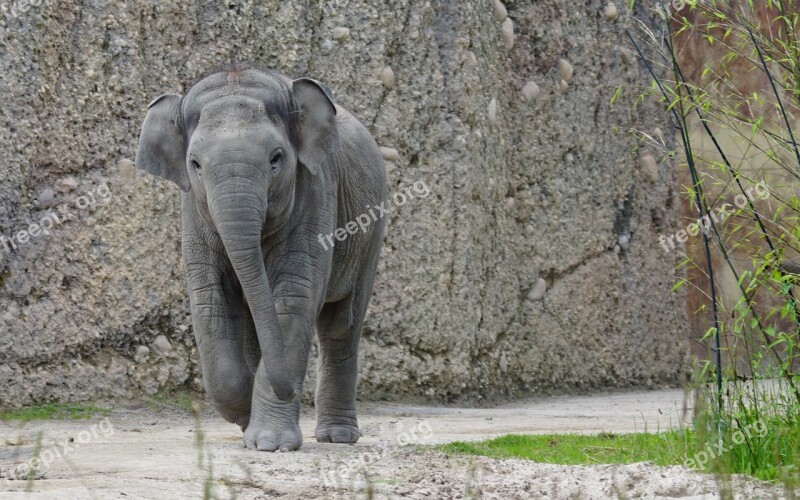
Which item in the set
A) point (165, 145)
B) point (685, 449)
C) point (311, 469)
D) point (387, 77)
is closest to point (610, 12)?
point (387, 77)

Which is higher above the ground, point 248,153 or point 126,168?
point 126,168

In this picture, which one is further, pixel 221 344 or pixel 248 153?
pixel 221 344

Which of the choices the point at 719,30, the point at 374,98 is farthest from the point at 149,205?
the point at 719,30

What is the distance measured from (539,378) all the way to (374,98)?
2.95 m

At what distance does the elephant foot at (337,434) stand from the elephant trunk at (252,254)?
1.05 meters

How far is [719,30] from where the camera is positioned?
12.6 m

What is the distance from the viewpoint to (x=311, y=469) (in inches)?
201

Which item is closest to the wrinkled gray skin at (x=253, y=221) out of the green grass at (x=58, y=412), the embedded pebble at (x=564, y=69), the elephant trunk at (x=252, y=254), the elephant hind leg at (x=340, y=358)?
the elephant trunk at (x=252, y=254)

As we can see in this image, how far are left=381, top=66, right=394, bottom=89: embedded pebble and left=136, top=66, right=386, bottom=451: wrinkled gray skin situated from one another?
289 centimetres

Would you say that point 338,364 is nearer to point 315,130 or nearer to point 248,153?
point 315,130

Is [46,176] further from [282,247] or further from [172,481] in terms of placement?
[172,481]

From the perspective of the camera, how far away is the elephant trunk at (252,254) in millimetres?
5289

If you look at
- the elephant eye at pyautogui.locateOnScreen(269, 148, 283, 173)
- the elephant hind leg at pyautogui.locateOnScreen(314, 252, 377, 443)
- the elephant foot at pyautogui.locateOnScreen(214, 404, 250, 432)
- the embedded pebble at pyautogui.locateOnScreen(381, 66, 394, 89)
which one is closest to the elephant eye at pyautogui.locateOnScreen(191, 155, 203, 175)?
the elephant eye at pyautogui.locateOnScreen(269, 148, 283, 173)

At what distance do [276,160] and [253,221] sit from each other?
0.40m
